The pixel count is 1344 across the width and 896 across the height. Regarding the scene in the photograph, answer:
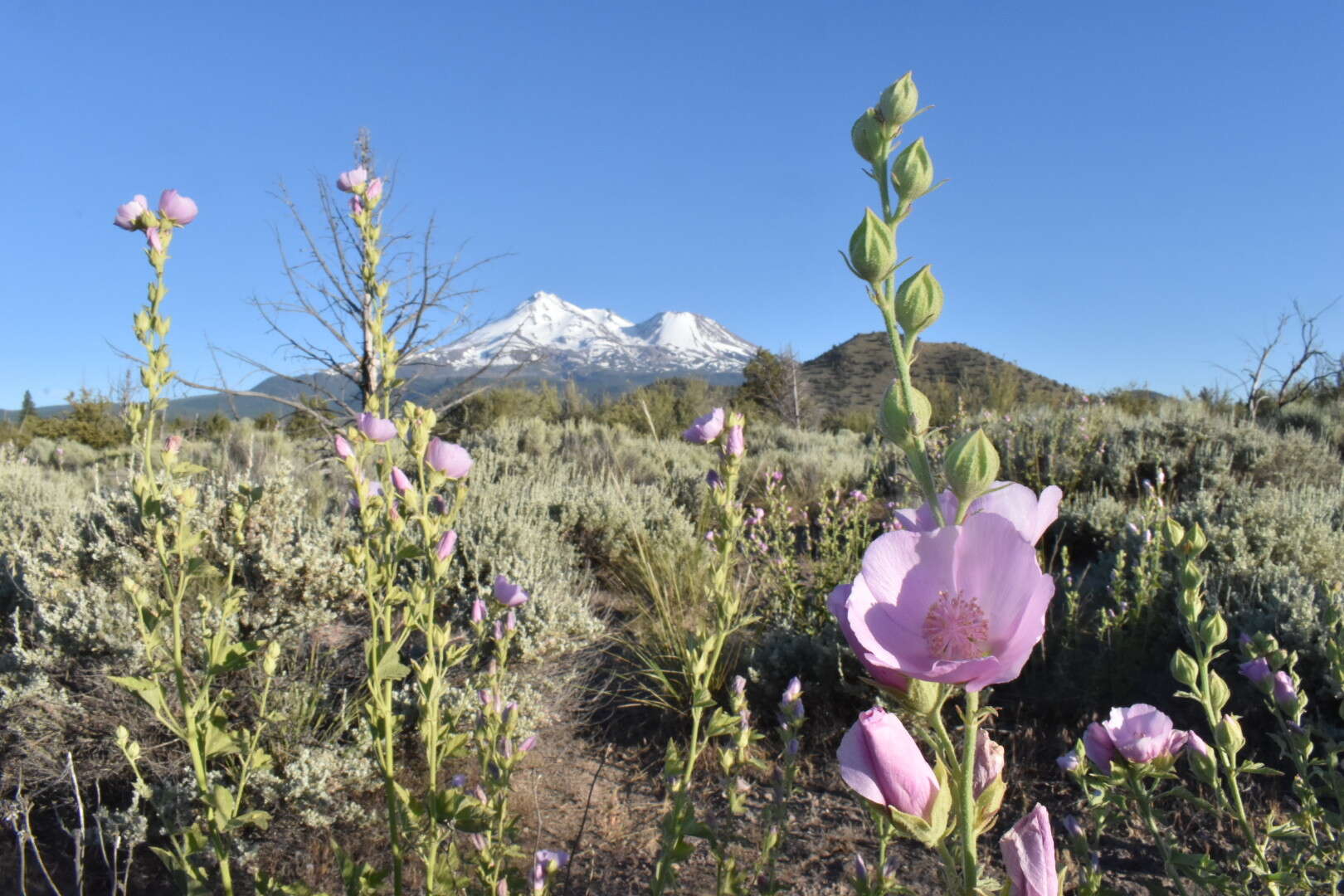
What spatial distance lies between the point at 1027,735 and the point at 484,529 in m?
3.12

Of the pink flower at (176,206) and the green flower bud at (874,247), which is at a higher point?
the pink flower at (176,206)

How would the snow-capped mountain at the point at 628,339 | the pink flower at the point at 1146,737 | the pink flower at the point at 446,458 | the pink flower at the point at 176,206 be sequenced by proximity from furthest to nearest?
the snow-capped mountain at the point at 628,339, the pink flower at the point at 176,206, the pink flower at the point at 446,458, the pink flower at the point at 1146,737

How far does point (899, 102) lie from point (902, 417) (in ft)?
1.06

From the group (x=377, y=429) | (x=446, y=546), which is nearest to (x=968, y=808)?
(x=446, y=546)

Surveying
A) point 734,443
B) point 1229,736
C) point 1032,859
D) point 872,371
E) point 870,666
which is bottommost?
point 1229,736

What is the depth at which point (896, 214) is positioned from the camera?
674mm

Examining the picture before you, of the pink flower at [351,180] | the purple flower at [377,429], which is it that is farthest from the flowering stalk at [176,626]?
the purple flower at [377,429]

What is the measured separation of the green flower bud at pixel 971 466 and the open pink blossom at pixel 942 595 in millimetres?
31

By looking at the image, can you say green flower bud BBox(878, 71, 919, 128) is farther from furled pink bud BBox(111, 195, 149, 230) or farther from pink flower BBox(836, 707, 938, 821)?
furled pink bud BBox(111, 195, 149, 230)

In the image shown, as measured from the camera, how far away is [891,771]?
0.59 meters

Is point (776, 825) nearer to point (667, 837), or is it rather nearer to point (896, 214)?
point (667, 837)

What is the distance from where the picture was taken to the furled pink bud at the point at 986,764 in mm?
653

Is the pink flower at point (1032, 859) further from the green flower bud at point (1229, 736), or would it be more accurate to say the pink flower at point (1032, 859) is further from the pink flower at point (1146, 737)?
the green flower bud at point (1229, 736)

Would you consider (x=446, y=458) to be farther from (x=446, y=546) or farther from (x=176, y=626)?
(x=176, y=626)
